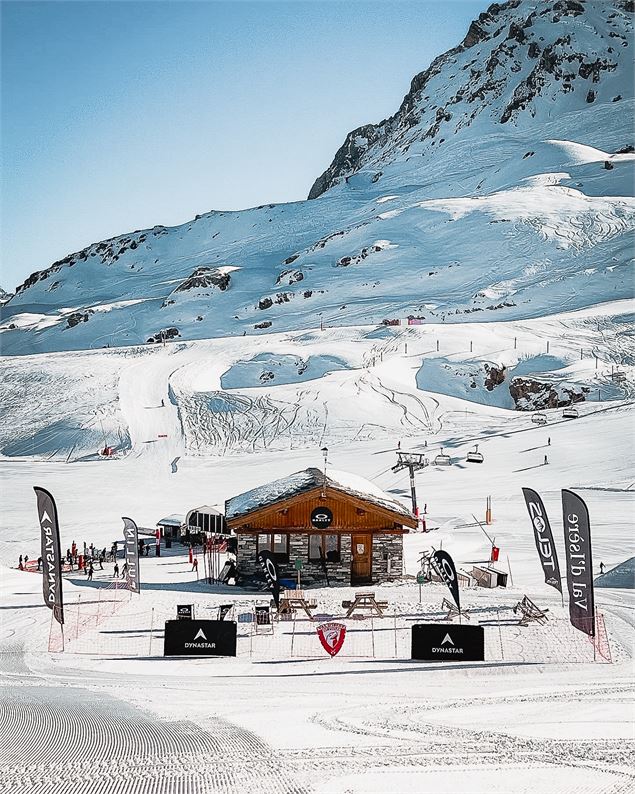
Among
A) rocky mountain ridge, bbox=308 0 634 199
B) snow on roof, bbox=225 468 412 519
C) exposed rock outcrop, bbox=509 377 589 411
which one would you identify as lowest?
snow on roof, bbox=225 468 412 519

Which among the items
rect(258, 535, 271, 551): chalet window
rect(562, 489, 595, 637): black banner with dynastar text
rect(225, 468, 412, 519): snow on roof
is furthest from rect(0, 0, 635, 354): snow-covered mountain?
rect(562, 489, 595, 637): black banner with dynastar text

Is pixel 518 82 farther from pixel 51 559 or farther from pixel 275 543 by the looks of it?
pixel 51 559

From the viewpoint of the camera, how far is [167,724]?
38.1 ft

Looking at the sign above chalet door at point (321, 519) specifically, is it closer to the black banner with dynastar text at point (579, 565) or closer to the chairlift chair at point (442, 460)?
the black banner with dynastar text at point (579, 565)

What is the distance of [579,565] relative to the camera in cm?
1780

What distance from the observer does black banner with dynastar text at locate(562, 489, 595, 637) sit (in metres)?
17.7

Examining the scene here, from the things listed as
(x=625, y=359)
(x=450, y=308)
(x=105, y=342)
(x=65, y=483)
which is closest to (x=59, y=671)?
(x=65, y=483)

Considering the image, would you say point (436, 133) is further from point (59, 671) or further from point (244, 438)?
point (59, 671)

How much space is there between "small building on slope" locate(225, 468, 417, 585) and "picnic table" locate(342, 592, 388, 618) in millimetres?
4687

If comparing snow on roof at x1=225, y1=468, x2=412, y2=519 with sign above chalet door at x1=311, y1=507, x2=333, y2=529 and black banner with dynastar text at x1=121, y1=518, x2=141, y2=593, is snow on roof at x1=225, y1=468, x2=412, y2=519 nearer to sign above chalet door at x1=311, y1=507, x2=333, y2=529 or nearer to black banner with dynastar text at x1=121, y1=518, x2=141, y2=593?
sign above chalet door at x1=311, y1=507, x2=333, y2=529

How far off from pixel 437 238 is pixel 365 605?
332ft

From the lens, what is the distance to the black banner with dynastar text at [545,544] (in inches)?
818

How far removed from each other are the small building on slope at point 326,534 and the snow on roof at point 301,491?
1.1 inches

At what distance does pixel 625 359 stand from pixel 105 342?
59.1 metres
